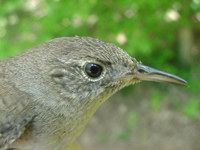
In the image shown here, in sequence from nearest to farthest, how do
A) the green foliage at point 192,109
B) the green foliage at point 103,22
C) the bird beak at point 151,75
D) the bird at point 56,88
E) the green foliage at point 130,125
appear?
the bird at point 56,88
the bird beak at point 151,75
the green foliage at point 103,22
the green foliage at point 192,109
the green foliage at point 130,125

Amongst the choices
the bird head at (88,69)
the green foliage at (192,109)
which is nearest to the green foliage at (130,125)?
the green foliage at (192,109)

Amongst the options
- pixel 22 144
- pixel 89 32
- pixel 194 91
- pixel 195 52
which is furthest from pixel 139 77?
pixel 195 52

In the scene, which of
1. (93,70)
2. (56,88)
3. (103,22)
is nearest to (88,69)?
(93,70)

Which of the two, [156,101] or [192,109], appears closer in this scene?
[192,109]

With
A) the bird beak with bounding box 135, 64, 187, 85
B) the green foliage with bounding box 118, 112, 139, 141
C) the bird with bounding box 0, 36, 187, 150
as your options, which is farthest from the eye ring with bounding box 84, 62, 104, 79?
the green foliage with bounding box 118, 112, 139, 141

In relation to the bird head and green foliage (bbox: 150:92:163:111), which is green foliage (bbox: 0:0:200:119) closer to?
green foliage (bbox: 150:92:163:111)

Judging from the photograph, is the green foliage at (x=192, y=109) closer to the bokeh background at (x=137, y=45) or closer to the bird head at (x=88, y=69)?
the bokeh background at (x=137, y=45)

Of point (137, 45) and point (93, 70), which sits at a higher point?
point (137, 45)

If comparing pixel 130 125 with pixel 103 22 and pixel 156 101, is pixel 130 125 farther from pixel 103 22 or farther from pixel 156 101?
pixel 103 22

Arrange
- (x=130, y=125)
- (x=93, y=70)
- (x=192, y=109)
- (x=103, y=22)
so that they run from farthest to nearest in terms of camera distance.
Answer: (x=130, y=125) < (x=192, y=109) < (x=103, y=22) < (x=93, y=70)
